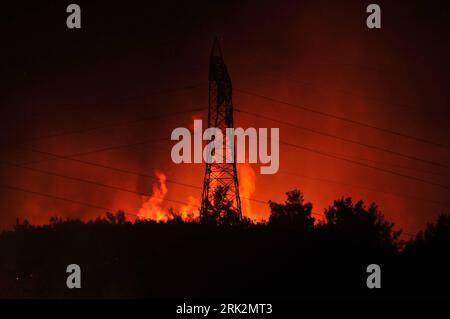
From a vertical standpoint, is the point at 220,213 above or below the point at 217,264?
above

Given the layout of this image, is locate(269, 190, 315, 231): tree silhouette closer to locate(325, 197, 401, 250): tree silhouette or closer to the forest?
locate(325, 197, 401, 250): tree silhouette

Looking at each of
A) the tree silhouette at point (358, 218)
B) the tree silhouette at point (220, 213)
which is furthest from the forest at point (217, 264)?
the tree silhouette at point (358, 218)

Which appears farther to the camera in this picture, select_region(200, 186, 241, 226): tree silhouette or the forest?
select_region(200, 186, 241, 226): tree silhouette

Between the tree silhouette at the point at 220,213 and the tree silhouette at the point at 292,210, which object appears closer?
the tree silhouette at the point at 220,213

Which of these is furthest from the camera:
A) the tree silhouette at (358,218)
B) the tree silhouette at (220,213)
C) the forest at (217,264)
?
the tree silhouette at (358,218)

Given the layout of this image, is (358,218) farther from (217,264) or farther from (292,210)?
(217,264)

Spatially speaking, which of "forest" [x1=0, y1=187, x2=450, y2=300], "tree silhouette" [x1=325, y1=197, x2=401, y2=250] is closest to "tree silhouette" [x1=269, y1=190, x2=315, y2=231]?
"tree silhouette" [x1=325, y1=197, x2=401, y2=250]

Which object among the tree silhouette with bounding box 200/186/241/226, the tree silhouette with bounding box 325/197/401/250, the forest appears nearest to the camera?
the forest

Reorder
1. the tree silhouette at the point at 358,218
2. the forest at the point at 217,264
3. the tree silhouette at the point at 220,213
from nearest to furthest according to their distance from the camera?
the forest at the point at 217,264, the tree silhouette at the point at 220,213, the tree silhouette at the point at 358,218

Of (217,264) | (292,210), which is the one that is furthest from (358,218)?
(217,264)

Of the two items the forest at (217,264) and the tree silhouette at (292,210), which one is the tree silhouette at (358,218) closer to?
the tree silhouette at (292,210)

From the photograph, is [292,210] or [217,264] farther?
[292,210]

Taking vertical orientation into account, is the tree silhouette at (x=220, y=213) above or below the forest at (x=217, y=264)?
above

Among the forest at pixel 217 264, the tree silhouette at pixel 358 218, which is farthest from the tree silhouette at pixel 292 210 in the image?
the forest at pixel 217 264
